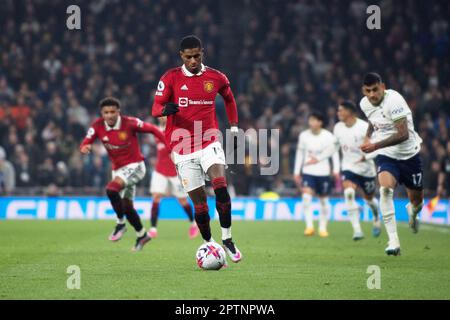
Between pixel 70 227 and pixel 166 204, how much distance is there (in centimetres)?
466

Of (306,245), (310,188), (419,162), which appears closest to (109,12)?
(310,188)

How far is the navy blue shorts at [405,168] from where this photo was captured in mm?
12344

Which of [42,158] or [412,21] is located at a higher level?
[412,21]

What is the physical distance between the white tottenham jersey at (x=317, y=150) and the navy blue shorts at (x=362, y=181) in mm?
1011

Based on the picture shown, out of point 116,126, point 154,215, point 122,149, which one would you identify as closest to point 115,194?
point 122,149

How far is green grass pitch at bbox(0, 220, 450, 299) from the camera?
8289 millimetres

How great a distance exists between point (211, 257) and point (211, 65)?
17092 millimetres

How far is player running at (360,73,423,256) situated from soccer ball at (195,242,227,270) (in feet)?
9.72

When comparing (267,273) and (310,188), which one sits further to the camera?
(310,188)

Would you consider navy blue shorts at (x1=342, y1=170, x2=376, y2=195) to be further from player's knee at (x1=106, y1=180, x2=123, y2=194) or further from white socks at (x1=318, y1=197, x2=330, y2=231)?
player's knee at (x1=106, y1=180, x2=123, y2=194)

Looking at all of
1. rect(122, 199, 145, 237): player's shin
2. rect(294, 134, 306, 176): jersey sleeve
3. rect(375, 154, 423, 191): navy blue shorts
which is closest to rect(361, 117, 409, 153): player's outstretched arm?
rect(375, 154, 423, 191): navy blue shorts
